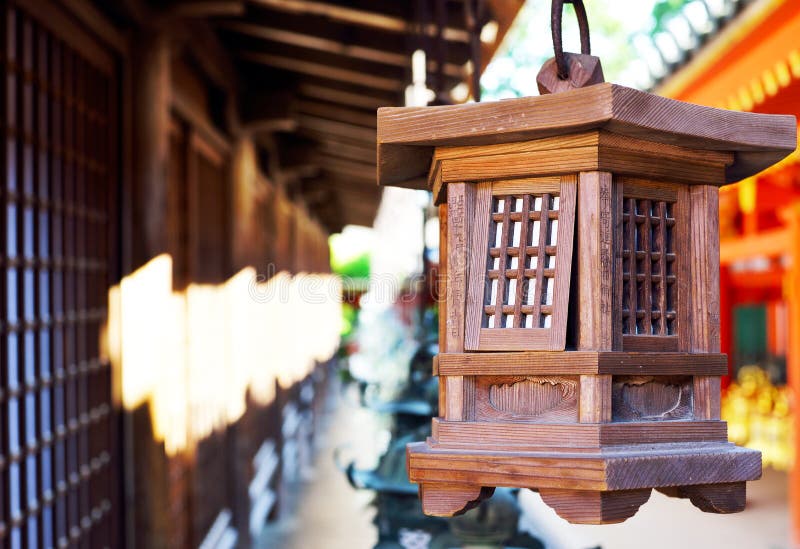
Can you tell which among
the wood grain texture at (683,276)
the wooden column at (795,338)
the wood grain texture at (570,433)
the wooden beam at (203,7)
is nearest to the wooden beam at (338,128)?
the wooden beam at (203,7)

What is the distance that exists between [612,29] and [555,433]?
621 inches

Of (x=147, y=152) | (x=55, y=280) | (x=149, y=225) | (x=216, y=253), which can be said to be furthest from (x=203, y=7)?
(x=216, y=253)

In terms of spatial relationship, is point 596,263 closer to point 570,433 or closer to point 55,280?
point 570,433

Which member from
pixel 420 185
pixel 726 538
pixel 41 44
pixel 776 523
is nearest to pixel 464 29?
pixel 41 44

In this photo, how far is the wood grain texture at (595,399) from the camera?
47.0 inches

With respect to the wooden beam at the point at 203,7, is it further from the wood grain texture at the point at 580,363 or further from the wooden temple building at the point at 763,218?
the wood grain texture at the point at 580,363

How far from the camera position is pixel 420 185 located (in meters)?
1.53

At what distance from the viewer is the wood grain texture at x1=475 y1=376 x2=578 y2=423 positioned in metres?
1.23

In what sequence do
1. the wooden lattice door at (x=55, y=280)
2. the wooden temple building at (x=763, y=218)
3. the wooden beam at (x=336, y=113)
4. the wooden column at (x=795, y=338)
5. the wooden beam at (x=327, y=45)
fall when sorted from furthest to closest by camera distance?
the wooden beam at (x=336, y=113) < the wooden column at (x=795, y=338) < the wooden beam at (x=327, y=45) < the wooden temple building at (x=763, y=218) < the wooden lattice door at (x=55, y=280)

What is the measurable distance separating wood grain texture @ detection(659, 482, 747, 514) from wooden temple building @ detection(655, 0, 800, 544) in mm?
2287

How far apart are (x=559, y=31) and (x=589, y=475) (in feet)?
1.96

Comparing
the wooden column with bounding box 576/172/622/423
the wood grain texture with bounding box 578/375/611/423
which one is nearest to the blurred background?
the wooden column with bounding box 576/172/622/423

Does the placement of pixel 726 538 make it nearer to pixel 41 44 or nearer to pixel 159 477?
pixel 159 477

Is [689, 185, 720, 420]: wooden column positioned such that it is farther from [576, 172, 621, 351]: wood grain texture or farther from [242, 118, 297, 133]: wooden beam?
[242, 118, 297, 133]: wooden beam
